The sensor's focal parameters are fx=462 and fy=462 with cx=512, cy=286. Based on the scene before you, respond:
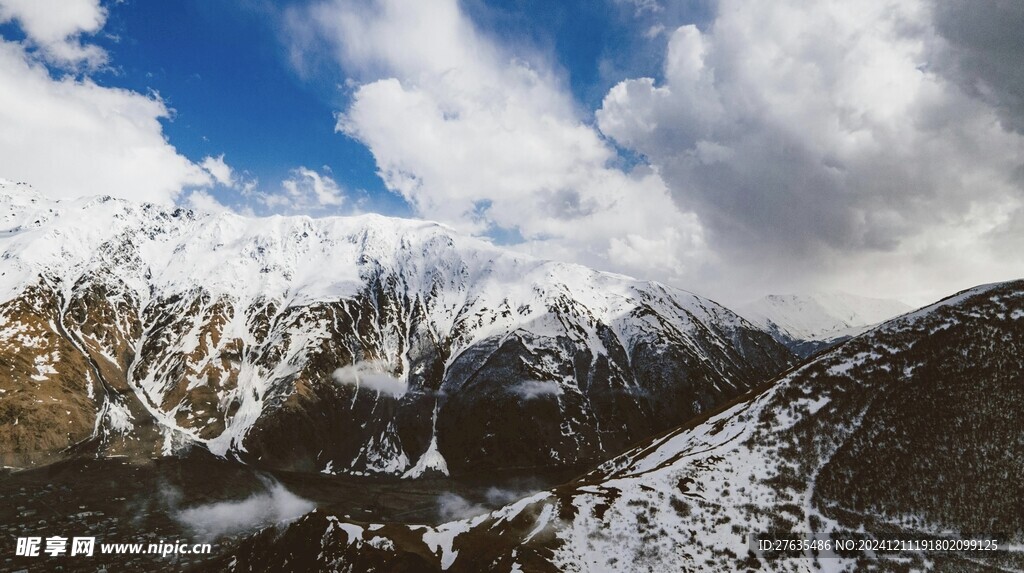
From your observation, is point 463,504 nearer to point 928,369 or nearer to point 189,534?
point 189,534

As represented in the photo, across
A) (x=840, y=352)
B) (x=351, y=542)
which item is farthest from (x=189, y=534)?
(x=840, y=352)

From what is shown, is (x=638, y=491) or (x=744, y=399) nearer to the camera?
(x=638, y=491)

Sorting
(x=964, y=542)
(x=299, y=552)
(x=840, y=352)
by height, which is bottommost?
(x=299, y=552)
